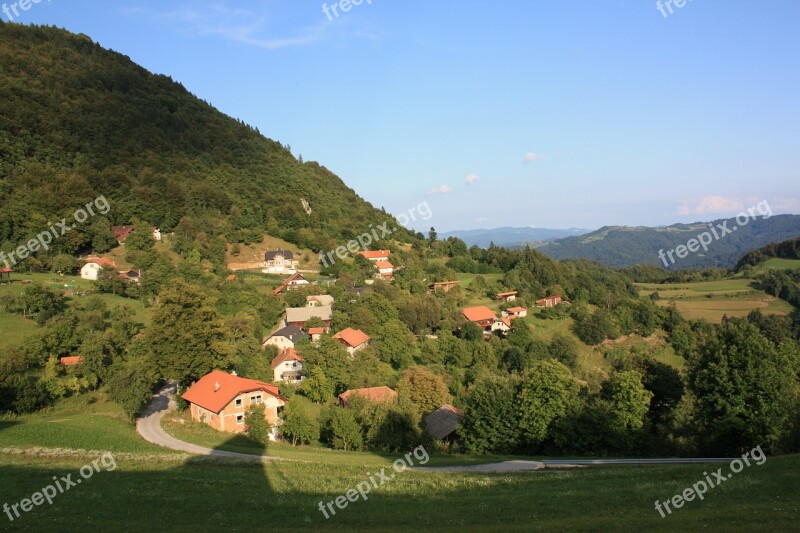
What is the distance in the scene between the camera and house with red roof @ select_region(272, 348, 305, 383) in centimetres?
4059

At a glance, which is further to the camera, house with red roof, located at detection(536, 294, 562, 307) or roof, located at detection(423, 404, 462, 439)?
house with red roof, located at detection(536, 294, 562, 307)

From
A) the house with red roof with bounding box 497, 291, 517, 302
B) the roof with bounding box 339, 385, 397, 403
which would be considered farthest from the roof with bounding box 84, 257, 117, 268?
the house with red roof with bounding box 497, 291, 517, 302

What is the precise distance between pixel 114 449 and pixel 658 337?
69.7m

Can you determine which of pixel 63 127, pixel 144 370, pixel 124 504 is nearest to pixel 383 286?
pixel 144 370

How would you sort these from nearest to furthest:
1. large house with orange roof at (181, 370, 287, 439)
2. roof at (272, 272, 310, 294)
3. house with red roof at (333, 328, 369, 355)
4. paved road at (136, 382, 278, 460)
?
paved road at (136, 382, 278, 460) < large house with orange roof at (181, 370, 287, 439) < house with red roof at (333, 328, 369, 355) < roof at (272, 272, 310, 294)

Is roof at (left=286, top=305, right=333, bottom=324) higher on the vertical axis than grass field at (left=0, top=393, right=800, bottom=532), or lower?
higher

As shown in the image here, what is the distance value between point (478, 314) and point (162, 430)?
43.4 m

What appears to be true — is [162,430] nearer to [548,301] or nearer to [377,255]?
[377,255]

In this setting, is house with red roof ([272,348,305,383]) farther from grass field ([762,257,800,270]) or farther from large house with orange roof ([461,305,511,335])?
grass field ([762,257,800,270])

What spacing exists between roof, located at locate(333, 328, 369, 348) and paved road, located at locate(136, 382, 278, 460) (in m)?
15.9

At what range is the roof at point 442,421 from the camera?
3084cm

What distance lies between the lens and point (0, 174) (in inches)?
2530

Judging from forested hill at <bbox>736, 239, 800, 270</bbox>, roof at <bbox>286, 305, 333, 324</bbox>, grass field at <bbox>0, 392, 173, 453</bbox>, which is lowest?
forested hill at <bbox>736, 239, 800, 270</bbox>

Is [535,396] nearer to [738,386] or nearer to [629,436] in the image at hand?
[629,436]
